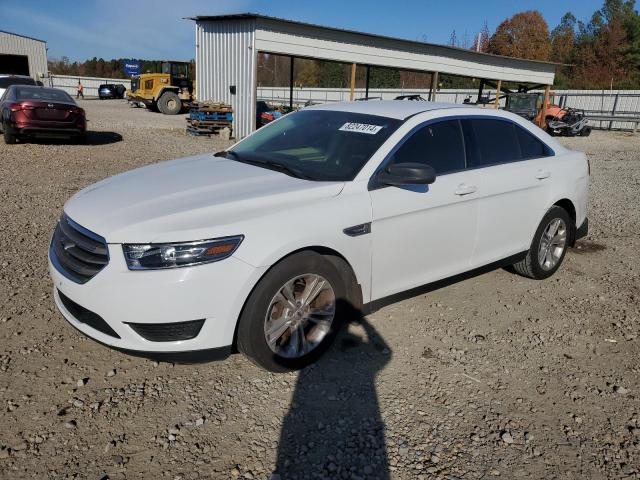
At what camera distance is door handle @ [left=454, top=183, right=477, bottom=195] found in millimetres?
3947

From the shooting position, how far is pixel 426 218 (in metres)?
3.75

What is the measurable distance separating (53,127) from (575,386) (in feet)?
41.3

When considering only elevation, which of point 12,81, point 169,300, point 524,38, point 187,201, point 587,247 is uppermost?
point 524,38

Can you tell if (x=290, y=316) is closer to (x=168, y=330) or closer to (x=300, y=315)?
(x=300, y=315)

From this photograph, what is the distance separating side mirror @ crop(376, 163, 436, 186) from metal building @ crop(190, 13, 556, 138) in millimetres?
13124

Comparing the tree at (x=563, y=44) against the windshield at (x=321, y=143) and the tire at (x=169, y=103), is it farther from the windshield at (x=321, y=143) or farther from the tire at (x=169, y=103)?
the windshield at (x=321, y=143)

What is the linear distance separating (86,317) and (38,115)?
11006mm

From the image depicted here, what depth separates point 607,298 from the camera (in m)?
4.83

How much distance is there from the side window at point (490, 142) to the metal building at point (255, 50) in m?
12.2

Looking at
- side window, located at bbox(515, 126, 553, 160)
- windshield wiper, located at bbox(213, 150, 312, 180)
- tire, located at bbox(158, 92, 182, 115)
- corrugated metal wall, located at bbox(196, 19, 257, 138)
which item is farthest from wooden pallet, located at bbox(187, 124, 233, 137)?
side window, located at bbox(515, 126, 553, 160)

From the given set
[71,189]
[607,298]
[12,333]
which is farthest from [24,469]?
[71,189]

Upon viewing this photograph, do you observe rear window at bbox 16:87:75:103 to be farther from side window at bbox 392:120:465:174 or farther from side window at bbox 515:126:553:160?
side window at bbox 515:126:553:160

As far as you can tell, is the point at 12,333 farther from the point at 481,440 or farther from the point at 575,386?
the point at 575,386

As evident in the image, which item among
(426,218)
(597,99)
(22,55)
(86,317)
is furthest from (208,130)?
(22,55)
